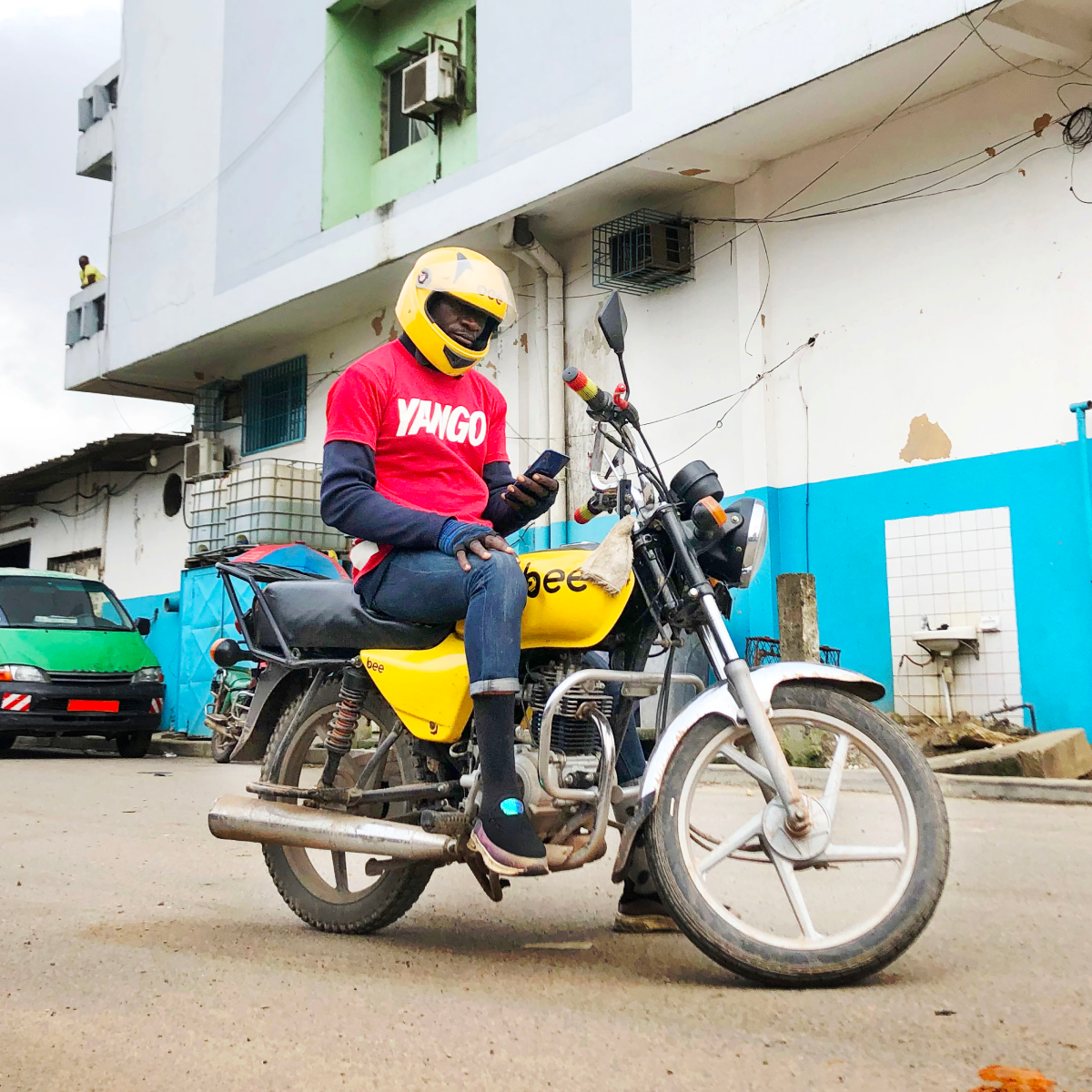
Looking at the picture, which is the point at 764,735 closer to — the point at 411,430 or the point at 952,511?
the point at 411,430

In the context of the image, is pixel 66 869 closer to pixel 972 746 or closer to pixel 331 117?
pixel 972 746

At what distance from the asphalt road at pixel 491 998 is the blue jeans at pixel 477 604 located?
2.35 feet

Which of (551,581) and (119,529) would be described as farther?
(119,529)

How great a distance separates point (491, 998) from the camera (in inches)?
112

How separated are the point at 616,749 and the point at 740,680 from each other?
527 mm

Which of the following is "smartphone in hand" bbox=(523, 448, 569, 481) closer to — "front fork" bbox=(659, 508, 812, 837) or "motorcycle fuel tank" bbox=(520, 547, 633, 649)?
"motorcycle fuel tank" bbox=(520, 547, 633, 649)

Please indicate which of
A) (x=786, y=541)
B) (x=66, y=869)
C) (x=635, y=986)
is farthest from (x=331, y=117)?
(x=635, y=986)

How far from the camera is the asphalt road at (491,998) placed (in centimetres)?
227

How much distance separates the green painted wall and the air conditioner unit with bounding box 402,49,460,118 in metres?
0.68

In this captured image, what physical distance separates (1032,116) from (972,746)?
4.75 m

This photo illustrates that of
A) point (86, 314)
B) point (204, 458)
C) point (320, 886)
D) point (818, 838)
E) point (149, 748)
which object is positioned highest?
point (86, 314)

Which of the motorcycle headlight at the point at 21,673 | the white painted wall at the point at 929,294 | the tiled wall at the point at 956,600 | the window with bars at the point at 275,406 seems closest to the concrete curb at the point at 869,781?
the tiled wall at the point at 956,600

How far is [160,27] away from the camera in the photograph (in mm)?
18453

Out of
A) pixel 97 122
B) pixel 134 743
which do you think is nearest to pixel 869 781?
pixel 134 743
